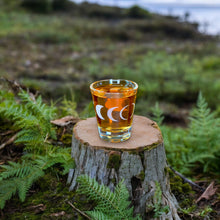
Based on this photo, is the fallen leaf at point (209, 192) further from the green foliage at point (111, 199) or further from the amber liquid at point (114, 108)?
the amber liquid at point (114, 108)

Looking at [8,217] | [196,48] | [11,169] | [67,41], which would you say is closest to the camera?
[8,217]

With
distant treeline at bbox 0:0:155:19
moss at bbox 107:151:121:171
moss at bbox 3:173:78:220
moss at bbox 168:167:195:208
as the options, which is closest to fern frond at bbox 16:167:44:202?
moss at bbox 3:173:78:220

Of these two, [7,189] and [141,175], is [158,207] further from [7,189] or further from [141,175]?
[7,189]

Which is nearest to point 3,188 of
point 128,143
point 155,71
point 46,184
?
point 46,184

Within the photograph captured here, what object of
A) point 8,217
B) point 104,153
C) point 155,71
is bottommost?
point 155,71

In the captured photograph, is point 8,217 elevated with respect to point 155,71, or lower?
elevated

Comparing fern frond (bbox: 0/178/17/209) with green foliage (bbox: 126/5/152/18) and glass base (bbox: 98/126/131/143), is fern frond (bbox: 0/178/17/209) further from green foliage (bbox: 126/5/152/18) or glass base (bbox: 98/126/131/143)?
green foliage (bbox: 126/5/152/18)

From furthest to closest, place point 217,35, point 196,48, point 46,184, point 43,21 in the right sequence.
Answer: point 43,21 → point 217,35 → point 196,48 → point 46,184

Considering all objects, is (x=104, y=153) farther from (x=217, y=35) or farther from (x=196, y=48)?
(x=217, y=35)
